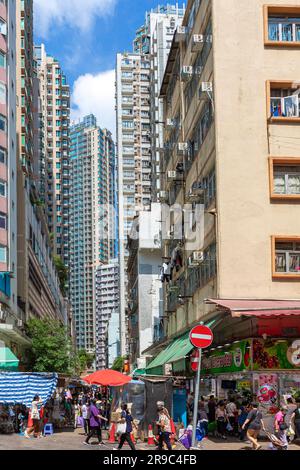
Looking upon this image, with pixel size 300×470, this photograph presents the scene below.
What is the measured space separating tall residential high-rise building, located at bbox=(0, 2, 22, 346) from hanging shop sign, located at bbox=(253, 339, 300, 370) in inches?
884

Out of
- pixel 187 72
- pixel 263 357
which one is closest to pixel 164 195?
pixel 187 72

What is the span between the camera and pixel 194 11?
33.8 meters

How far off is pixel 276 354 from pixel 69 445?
736 cm

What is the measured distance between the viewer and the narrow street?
21.9 m

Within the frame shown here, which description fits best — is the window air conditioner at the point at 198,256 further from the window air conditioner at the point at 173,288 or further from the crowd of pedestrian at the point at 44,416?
the window air conditioner at the point at 173,288

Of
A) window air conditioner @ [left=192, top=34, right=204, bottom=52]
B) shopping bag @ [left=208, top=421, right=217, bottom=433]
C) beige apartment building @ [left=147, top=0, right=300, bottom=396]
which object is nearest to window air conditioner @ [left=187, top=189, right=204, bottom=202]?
beige apartment building @ [left=147, top=0, right=300, bottom=396]

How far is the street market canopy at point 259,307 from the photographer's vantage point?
2197cm

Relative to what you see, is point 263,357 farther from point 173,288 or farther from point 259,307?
point 173,288

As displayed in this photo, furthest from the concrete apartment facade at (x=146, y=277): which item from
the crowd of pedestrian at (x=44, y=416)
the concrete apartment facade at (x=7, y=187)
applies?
the crowd of pedestrian at (x=44, y=416)

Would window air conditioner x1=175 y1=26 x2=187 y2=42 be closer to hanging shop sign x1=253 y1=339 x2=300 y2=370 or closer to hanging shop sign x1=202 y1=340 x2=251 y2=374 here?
hanging shop sign x1=202 y1=340 x2=251 y2=374

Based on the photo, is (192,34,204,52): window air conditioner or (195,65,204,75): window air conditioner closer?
(192,34,204,52): window air conditioner

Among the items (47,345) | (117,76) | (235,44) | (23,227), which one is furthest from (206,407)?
(117,76)

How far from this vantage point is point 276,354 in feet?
79.8
